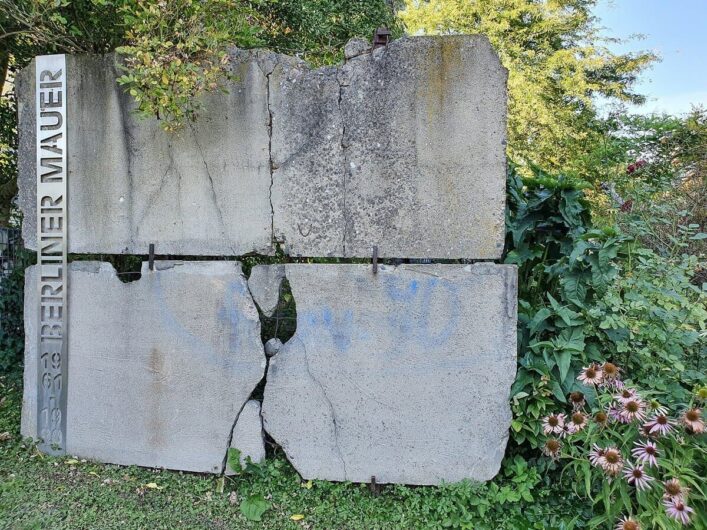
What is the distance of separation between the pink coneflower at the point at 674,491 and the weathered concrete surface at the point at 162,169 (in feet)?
6.88

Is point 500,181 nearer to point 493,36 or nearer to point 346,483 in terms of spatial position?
point 346,483

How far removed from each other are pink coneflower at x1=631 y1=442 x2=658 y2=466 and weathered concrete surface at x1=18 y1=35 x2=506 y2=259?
105cm

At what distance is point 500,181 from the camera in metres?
2.44

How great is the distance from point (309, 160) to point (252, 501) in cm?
181

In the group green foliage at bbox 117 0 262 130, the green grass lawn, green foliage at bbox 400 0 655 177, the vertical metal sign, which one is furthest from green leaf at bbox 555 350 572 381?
green foliage at bbox 400 0 655 177

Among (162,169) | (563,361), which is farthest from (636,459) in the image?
(162,169)

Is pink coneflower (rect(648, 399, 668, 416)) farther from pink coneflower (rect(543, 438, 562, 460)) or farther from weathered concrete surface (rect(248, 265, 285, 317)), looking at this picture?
weathered concrete surface (rect(248, 265, 285, 317))

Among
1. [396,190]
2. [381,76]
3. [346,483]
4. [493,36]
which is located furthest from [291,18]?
[493,36]

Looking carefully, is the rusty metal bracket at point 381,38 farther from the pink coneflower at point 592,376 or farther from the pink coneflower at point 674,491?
the pink coneflower at point 674,491

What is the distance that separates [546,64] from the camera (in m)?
13.2

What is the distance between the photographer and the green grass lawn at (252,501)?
7.57 ft

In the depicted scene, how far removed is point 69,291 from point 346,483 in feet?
6.30

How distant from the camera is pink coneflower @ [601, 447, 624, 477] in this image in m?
1.87

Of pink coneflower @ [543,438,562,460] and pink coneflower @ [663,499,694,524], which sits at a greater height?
pink coneflower @ [543,438,562,460]
